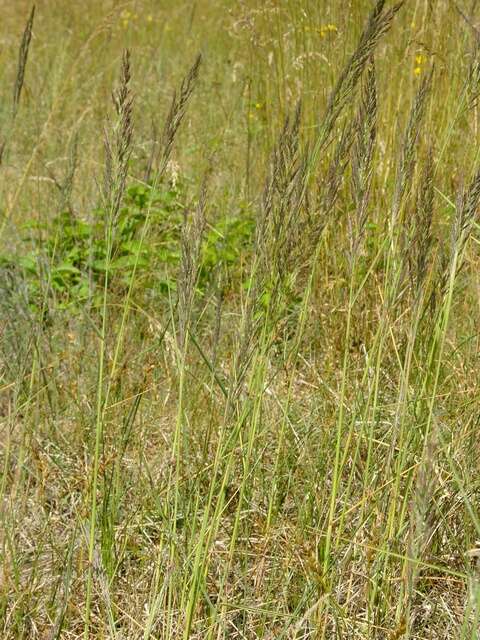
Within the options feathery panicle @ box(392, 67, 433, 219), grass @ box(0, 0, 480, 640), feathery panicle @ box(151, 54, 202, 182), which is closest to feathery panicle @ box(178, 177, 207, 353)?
grass @ box(0, 0, 480, 640)

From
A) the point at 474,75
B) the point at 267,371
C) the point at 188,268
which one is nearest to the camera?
the point at 188,268

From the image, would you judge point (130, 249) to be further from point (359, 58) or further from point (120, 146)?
point (359, 58)

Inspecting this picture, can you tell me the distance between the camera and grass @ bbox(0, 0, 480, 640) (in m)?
1.25

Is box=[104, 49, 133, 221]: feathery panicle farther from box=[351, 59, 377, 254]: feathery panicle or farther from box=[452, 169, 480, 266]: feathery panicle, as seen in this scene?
box=[452, 169, 480, 266]: feathery panicle

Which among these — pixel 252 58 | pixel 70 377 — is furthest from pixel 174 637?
pixel 252 58

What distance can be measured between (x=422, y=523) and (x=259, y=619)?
1.92 feet

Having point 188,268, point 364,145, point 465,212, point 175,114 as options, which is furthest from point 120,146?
point 465,212

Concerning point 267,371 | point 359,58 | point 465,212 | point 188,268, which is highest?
point 359,58

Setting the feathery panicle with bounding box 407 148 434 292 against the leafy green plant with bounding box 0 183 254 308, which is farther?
the leafy green plant with bounding box 0 183 254 308

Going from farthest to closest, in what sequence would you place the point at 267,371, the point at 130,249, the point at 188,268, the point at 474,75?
1. the point at 130,249
2. the point at 267,371
3. the point at 474,75
4. the point at 188,268

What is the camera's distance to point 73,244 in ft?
10.3

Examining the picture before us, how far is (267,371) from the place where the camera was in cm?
211

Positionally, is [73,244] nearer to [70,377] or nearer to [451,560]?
[70,377]

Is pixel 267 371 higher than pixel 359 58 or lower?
lower
